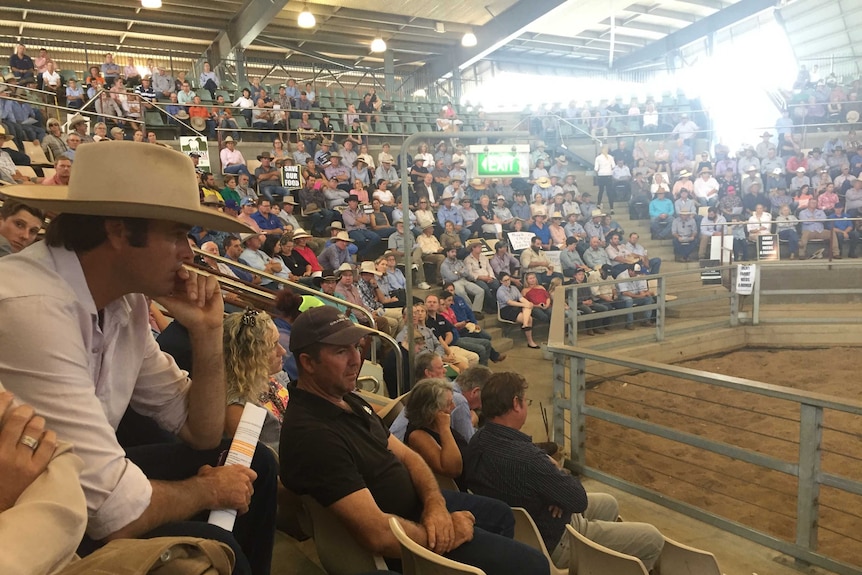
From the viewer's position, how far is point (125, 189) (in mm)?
1207

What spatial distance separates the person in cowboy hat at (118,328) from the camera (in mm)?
1075

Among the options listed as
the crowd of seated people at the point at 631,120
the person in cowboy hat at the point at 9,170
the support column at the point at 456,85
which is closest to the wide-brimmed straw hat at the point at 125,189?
the person in cowboy hat at the point at 9,170

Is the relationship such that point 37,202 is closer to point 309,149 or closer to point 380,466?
point 380,466

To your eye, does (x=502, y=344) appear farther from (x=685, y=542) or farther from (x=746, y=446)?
(x=685, y=542)

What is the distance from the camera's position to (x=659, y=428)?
137 inches

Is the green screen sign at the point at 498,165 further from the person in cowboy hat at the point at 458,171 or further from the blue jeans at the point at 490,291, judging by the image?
the person in cowboy hat at the point at 458,171

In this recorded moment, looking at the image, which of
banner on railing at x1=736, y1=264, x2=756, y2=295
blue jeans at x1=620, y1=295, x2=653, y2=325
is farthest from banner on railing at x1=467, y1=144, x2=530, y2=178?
banner on railing at x1=736, y1=264, x2=756, y2=295

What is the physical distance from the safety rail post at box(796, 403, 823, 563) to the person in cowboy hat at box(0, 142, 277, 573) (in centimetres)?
264

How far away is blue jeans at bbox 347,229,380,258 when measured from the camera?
8922 mm

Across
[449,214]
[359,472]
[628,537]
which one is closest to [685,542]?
[628,537]

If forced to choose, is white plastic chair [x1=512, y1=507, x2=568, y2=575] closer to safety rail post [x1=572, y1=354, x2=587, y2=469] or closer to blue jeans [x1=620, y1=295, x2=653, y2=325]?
safety rail post [x1=572, y1=354, x2=587, y2=469]

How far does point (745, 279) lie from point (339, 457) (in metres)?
8.31

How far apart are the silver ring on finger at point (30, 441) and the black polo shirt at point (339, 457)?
3.30 feet

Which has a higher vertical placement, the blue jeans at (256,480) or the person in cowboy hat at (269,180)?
the person in cowboy hat at (269,180)
